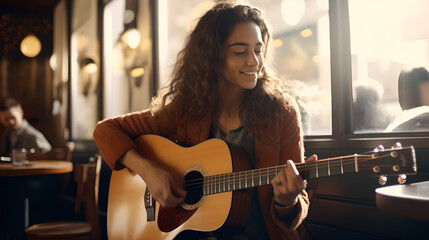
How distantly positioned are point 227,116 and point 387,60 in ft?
2.84

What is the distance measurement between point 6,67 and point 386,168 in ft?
23.7

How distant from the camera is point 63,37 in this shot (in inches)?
240

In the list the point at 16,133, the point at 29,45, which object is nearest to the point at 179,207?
the point at 16,133

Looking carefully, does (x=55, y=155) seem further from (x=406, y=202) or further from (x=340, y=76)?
(x=406, y=202)

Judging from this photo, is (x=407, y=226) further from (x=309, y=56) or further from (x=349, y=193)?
(x=309, y=56)

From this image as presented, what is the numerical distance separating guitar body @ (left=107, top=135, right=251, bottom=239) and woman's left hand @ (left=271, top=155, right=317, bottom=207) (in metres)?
0.15

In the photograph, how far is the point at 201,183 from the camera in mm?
1456

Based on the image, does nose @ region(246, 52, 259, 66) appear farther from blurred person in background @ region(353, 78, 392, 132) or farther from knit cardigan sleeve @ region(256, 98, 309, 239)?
blurred person in background @ region(353, 78, 392, 132)

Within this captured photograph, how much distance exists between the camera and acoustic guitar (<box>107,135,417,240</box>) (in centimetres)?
112

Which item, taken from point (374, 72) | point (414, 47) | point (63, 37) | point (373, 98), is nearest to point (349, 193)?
point (373, 98)

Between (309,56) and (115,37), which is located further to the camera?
(115,37)

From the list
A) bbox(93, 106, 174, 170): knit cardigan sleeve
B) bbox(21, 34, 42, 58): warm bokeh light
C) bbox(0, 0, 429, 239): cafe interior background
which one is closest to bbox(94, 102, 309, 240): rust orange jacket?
bbox(93, 106, 174, 170): knit cardigan sleeve

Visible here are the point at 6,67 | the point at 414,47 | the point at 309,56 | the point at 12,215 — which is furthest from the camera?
the point at 6,67

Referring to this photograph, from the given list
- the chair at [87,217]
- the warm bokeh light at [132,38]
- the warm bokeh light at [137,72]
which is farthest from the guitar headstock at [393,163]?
the warm bokeh light at [132,38]
